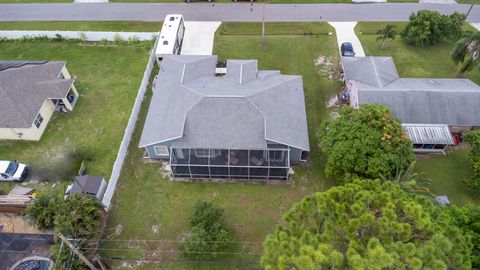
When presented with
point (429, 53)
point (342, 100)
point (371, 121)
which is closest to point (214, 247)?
point (371, 121)

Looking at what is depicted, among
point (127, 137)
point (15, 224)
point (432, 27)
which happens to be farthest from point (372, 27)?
point (15, 224)

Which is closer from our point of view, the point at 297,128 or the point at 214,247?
the point at 214,247

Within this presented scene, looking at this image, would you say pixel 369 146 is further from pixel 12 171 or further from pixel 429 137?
pixel 12 171

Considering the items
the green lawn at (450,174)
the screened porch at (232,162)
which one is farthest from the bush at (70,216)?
the green lawn at (450,174)

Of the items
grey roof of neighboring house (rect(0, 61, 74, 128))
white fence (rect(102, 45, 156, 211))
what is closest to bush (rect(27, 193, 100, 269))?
white fence (rect(102, 45, 156, 211))

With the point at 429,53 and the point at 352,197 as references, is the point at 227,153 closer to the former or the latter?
the point at 352,197

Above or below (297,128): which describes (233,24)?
above
